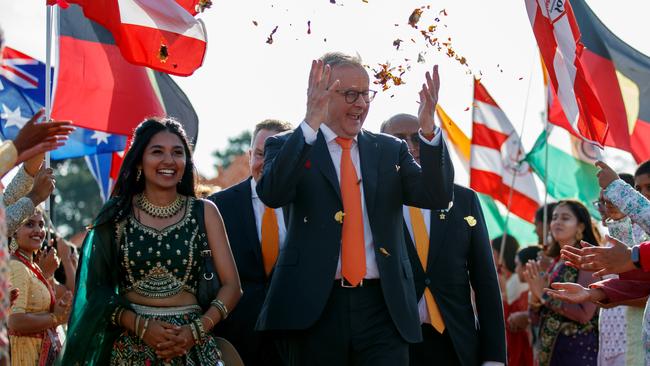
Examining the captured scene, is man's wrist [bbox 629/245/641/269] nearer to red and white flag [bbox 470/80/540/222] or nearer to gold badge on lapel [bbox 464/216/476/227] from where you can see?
gold badge on lapel [bbox 464/216/476/227]

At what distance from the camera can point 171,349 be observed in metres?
6.04

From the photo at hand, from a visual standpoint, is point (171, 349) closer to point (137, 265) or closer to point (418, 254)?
point (137, 265)

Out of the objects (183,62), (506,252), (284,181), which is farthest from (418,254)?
(506,252)

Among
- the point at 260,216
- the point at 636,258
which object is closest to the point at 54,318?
the point at 260,216

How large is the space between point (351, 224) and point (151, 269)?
1.19 m

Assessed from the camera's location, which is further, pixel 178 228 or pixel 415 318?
pixel 178 228

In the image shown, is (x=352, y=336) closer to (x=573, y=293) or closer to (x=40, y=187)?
(x=573, y=293)

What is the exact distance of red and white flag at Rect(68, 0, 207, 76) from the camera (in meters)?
7.91

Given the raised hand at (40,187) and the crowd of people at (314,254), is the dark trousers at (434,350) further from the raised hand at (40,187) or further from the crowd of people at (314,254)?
the raised hand at (40,187)

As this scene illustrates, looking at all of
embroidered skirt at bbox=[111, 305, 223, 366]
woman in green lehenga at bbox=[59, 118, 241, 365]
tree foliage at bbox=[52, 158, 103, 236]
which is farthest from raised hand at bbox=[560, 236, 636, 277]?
tree foliage at bbox=[52, 158, 103, 236]

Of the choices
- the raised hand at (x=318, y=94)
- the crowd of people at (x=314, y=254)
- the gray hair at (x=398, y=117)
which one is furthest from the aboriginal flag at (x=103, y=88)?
the raised hand at (x=318, y=94)

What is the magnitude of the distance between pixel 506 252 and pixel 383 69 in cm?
720

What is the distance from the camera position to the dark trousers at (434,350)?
6.98 metres

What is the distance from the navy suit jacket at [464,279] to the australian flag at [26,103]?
18.1 feet
